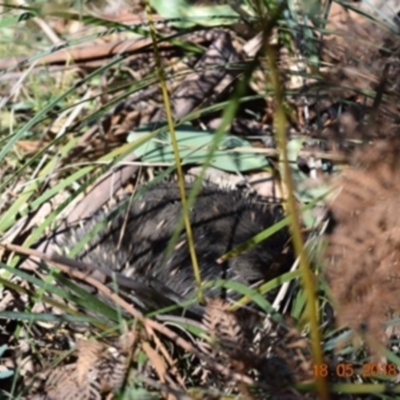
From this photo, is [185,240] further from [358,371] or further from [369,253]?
[369,253]

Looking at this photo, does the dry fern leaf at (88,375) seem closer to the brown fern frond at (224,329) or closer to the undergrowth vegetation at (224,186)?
the undergrowth vegetation at (224,186)

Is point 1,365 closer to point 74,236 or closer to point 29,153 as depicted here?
point 74,236

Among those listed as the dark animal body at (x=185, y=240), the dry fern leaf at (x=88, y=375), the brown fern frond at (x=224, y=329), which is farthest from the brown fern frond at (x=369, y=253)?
the dark animal body at (x=185, y=240)

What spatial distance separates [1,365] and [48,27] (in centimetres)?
181

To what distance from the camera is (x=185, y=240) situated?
8.72 feet

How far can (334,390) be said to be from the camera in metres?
1.49

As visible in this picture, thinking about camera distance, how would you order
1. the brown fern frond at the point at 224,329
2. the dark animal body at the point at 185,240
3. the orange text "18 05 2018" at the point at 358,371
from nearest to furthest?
the brown fern frond at the point at 224,329 → the orange text "18 05 2018" at the point at 358,371 → the dark animal body at the point at 185,240

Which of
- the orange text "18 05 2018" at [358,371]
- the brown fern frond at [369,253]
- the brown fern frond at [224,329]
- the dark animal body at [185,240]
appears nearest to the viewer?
the brown fern frond at [369,253]

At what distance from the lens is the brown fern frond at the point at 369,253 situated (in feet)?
4.71

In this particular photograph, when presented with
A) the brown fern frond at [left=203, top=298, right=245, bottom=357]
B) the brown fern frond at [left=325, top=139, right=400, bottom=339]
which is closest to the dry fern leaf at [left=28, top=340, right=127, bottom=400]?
the brown fern frond at [left=203, top=298, right=245, bottom=357]

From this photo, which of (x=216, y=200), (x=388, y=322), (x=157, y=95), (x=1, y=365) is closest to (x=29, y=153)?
(x=157, y=95)

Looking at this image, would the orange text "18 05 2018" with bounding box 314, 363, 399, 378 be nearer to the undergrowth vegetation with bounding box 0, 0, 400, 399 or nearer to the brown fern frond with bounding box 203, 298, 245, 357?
the undergrowth vegetation with bounding box 0, 0, 400, 399

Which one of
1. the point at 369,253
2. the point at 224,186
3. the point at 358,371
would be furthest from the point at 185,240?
the point at 369,253

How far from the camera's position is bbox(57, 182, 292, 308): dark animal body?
8.30 ft
